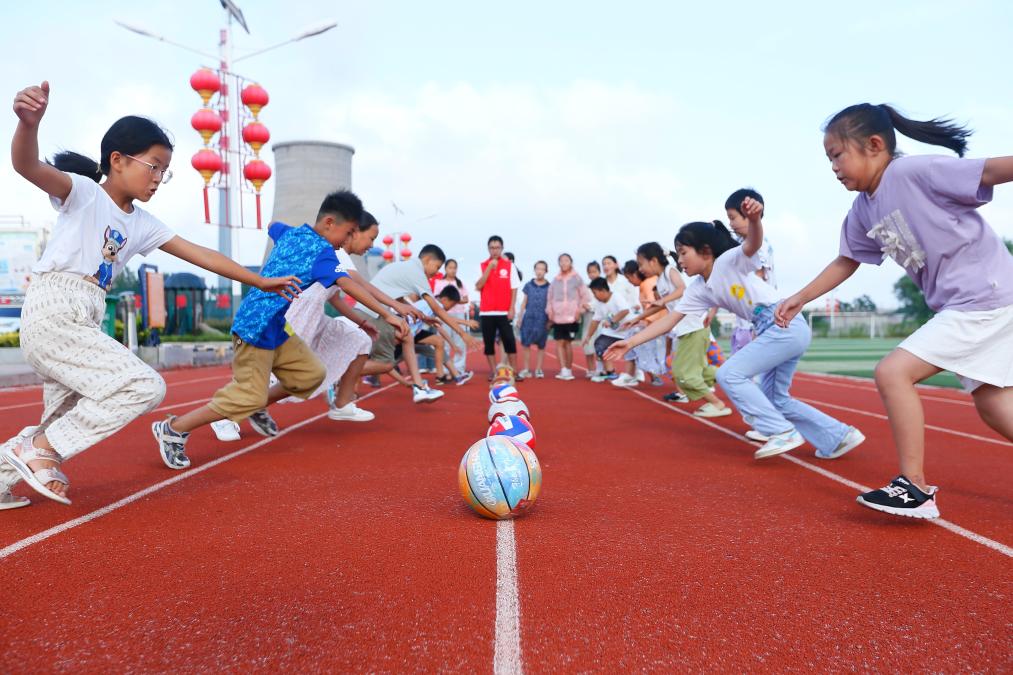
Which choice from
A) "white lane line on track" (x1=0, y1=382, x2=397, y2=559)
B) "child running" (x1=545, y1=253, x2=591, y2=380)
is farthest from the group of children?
"child running" (x1=545, y1=253, x2=591, y2=380)

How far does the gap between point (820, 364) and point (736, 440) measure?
1332 cm

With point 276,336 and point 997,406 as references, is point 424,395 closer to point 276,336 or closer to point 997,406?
point 276,336

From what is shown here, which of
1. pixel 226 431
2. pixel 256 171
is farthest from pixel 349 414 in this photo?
pixel 256 171

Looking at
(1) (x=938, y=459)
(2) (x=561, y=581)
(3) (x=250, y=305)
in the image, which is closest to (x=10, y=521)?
(3) (x=250, y=305)

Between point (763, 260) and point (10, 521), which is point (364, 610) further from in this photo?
point (763, 260)

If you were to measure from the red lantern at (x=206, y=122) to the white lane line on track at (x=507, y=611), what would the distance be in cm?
1385

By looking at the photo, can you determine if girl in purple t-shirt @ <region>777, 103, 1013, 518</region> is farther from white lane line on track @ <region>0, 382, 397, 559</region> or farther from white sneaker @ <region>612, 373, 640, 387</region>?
white sneaker @ <region>612, 373, 640, 387</region>

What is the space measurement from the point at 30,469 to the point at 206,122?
42.7 ft

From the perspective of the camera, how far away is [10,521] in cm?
367

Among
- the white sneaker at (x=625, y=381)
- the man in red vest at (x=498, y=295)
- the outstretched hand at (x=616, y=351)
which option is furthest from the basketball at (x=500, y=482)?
the man in red vest at (x=498, y=295)

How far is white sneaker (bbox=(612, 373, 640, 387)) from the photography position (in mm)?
11828

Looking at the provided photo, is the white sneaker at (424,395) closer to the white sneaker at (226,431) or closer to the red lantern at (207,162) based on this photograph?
the white sneaker at (226,431)

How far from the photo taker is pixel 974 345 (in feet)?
11.2

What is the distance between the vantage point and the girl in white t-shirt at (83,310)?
3.61 metres
